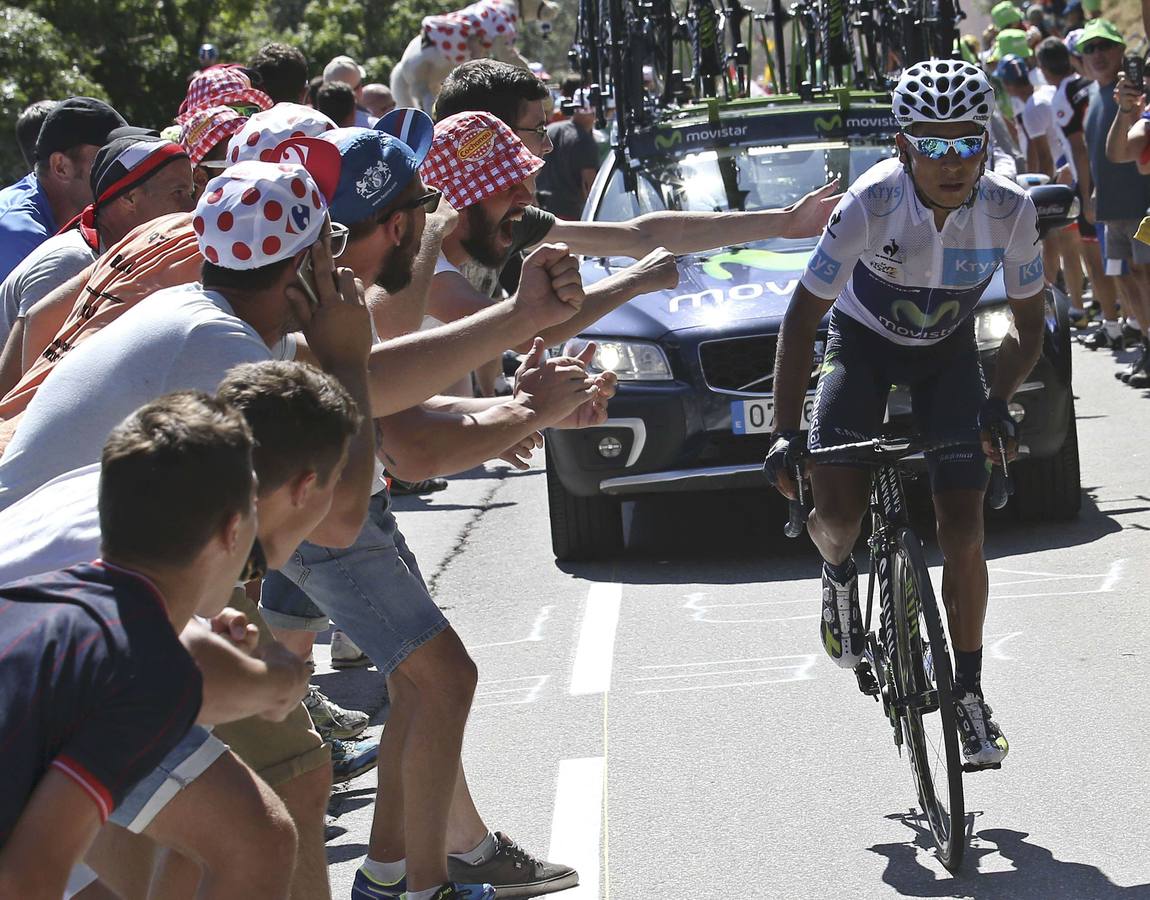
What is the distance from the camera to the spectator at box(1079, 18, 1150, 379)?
13.3 meters

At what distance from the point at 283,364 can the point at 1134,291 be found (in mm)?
11689

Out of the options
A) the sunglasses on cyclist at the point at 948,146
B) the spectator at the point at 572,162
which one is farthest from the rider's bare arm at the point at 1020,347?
the spectator at the point at 572,162

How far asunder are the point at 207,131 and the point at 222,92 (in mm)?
1017

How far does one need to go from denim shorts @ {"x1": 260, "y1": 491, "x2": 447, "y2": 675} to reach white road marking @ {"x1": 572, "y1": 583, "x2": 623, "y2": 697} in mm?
2281

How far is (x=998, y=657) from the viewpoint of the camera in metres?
6.91

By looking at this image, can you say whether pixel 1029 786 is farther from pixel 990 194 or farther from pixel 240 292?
pixel 240 292

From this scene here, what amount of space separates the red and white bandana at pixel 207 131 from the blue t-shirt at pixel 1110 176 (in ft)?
27.9

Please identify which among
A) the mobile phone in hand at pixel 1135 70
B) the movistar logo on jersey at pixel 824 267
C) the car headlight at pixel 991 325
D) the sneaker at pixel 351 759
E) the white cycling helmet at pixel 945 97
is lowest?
the sneaker at pixel 351 759

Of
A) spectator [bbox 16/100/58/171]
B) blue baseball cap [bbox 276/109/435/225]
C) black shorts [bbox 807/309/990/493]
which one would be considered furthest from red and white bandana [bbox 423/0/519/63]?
blue baseball cap [bbox 276/109/435/225]

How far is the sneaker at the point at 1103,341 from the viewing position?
1548cm

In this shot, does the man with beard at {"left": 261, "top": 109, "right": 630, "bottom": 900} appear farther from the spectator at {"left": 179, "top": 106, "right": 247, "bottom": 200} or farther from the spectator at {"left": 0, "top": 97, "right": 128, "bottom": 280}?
the spectator at {"left": 0, "top": 97, "right": 128, "bottom": 280}

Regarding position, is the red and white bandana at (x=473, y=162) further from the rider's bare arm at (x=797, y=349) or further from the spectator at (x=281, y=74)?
the spectator at (x=281, y=74)

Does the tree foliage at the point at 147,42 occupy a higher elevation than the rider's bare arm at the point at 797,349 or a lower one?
lower

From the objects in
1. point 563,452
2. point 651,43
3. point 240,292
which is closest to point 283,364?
point 240,292
